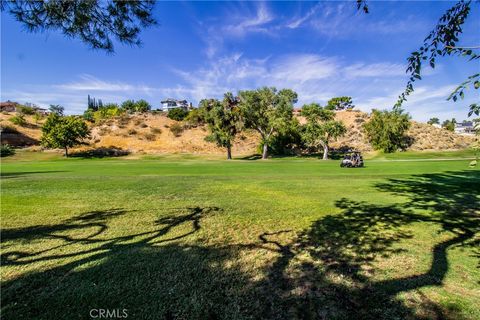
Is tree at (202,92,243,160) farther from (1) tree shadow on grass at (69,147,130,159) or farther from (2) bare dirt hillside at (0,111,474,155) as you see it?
(1) tree shadow on grass at (69,147,130,159)

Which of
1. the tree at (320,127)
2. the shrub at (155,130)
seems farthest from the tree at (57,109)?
the tree at (320,127)

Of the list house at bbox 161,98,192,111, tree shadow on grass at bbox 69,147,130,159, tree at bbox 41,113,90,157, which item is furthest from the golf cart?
house at bbox 161,98,192,111

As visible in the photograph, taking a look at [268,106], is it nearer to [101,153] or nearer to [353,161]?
[353,161]

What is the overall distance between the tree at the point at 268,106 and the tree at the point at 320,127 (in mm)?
3988

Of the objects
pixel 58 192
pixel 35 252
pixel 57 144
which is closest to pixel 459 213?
pixel 35 252

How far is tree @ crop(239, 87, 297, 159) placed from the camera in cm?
5034

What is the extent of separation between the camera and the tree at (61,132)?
56531 mm

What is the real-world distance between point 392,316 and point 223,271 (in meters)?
2.49

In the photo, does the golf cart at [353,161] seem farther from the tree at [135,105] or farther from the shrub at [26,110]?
the shrub at [26,110]

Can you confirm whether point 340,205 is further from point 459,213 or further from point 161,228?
point 161,228

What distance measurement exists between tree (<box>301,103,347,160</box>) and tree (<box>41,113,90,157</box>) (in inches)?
A: 1907

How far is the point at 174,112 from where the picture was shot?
89.4 m

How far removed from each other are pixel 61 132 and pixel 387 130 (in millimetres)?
71347

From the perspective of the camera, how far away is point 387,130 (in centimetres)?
6278
